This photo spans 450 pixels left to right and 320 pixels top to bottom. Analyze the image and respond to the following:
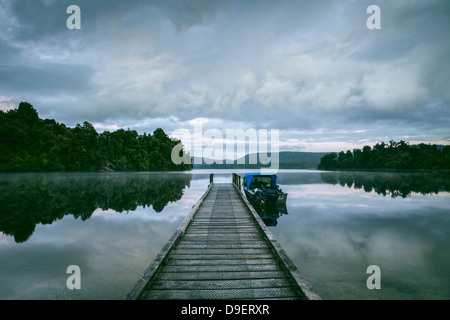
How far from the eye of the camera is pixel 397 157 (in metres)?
114

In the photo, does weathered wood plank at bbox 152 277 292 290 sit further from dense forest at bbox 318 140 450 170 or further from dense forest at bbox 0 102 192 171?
dense forest at bbox 318 140 450 170

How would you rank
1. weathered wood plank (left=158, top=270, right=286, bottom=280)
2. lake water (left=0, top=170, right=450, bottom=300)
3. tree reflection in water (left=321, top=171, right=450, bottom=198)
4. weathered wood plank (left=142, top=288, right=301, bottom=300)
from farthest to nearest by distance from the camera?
tree reflection in water (left=321, top=171, right=450, bottom=198), lake water (left=0, top=170, right=450, bottom=300), weathered wood plank (left=158, top=270, right=286, bottom=280), weathered wood plank (left=142, top=288, right=301, bottom=300)

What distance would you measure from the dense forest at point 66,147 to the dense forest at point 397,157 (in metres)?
113

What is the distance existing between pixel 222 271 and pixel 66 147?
3132 inches

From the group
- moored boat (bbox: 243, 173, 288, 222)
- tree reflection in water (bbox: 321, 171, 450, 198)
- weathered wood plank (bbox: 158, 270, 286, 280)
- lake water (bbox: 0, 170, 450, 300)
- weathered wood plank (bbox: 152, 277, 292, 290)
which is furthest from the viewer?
tree reflection in water (bbox: 321, 171, 450, 198)

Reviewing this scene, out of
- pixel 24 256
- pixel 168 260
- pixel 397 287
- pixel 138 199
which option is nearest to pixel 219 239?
pixel 168 260

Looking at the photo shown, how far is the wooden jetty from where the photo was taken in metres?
4.46

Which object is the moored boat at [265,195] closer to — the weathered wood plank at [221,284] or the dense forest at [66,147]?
the weathered wood plank at [221,284]

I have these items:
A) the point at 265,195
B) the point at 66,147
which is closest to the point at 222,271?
the point at 265,195

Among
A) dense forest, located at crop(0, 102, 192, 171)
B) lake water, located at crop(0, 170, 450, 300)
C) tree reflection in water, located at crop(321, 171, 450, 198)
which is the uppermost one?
dense forest, located at crop(0, 102, 192, 171)

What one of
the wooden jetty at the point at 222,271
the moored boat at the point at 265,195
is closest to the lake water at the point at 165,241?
the moored boat at the point at 265,195

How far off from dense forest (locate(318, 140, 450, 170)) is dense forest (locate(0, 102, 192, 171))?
113 m

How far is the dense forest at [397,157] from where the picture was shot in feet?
343

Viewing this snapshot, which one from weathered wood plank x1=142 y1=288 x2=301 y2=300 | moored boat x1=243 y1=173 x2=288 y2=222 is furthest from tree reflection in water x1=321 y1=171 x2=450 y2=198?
weathered wood plank x1=142 y1=288 x2=301 y2=300
